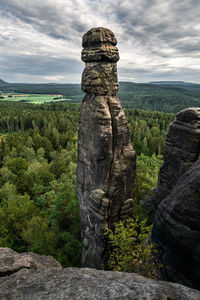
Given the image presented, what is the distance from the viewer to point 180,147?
55.5ft

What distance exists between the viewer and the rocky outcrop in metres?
6.89

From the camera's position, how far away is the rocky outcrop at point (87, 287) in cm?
689

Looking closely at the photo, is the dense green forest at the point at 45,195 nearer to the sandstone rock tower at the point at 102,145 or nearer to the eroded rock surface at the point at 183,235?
the sandstone rock tower at the point at 102,145

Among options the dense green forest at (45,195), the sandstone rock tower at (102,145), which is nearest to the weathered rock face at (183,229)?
the sandstone rock tower at (102,145)

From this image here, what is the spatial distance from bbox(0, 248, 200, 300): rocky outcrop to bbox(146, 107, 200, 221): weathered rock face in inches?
442

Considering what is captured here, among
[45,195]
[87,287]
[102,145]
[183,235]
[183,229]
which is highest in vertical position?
[102,145]

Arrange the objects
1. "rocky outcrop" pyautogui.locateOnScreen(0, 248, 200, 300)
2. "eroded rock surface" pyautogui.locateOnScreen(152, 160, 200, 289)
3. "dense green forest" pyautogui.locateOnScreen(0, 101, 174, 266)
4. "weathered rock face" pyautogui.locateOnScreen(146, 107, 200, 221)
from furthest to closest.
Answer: "dense green forest" pyautogui.locateOnScreen(0, 101, 174, 266), "weathered rock face" pyautogui.locateOnScreen(146, 107, 200, 221), "eroded rock surface" pyautogui.locateOnScreen(152, 160, 200, 289), "rocky outcrop" pyautogui.locateOnScreen(0, 248, 200, 300)

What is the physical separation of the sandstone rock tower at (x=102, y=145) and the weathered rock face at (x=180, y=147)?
3.85m

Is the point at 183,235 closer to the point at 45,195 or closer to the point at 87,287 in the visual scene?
the point at 87,287

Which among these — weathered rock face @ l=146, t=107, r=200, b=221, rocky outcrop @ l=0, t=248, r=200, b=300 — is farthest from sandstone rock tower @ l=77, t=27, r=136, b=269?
rocky outcrop @ l=0, t=248, r=200, b=300

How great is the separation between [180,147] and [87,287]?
1368cm

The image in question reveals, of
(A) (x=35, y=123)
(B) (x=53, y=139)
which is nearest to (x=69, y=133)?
(B) (x=53, y=139)

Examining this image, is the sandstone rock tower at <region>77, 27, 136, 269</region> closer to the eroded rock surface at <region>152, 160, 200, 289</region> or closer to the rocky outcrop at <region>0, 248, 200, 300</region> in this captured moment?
the eroded rock surface at <region>152, 160, 200, 289</region>

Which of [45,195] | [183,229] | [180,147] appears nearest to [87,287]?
[183,229]
